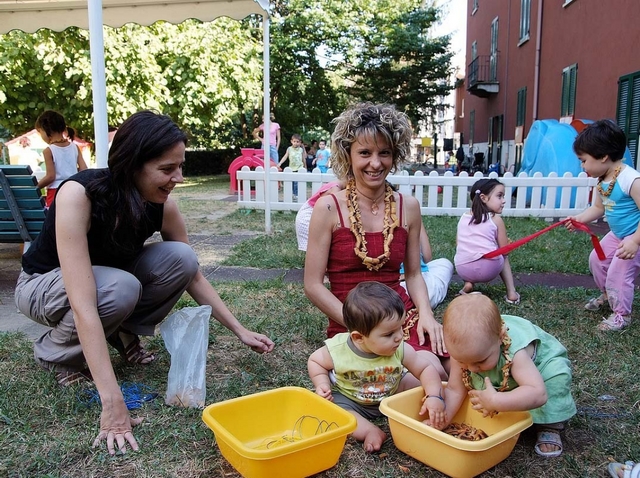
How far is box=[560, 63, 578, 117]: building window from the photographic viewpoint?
1164 centimetres

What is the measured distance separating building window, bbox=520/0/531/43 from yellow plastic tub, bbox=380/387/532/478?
51.0 feet

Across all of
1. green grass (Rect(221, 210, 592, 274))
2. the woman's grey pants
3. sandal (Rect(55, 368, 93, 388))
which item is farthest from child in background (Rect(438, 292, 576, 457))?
green grass (Rect(221, 210, 592, 274))

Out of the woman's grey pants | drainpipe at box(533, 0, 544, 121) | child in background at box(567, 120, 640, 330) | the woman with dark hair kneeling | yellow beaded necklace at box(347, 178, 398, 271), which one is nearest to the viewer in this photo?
the woman with dark hair kneeling

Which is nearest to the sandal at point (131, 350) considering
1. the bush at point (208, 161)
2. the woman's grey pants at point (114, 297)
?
the woman's grey pants at point (114, 297)

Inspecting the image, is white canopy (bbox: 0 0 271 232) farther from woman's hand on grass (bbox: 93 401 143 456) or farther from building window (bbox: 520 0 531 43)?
building window (bbox: 520 0 531 43)

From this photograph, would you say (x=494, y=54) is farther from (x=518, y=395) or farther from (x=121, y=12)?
(x=518, y=395)

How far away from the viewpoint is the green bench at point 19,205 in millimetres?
4180

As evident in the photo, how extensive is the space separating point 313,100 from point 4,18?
17326 millimetres

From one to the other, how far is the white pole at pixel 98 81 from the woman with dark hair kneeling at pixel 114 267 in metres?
1.16

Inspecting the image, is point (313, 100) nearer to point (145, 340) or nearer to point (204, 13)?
point (204, 13)

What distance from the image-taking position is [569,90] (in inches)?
475

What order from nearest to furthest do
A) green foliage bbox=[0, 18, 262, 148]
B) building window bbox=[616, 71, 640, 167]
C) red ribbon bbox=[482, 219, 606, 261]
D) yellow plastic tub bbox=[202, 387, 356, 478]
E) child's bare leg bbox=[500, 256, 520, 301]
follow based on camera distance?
yellow plastic tub bbox=[202, 387, 356, 478] < red ribbon bbox=[482, 219, 606, 261] < child's bare leg bbox=[500, 256, 520, 301] < building window bbox=[616, 71, 640, 167] < green foliage bbox=[0, 18, 262, 148]

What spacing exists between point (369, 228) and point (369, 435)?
0.86m

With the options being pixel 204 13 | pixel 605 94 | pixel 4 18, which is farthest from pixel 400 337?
pixel 605 94
